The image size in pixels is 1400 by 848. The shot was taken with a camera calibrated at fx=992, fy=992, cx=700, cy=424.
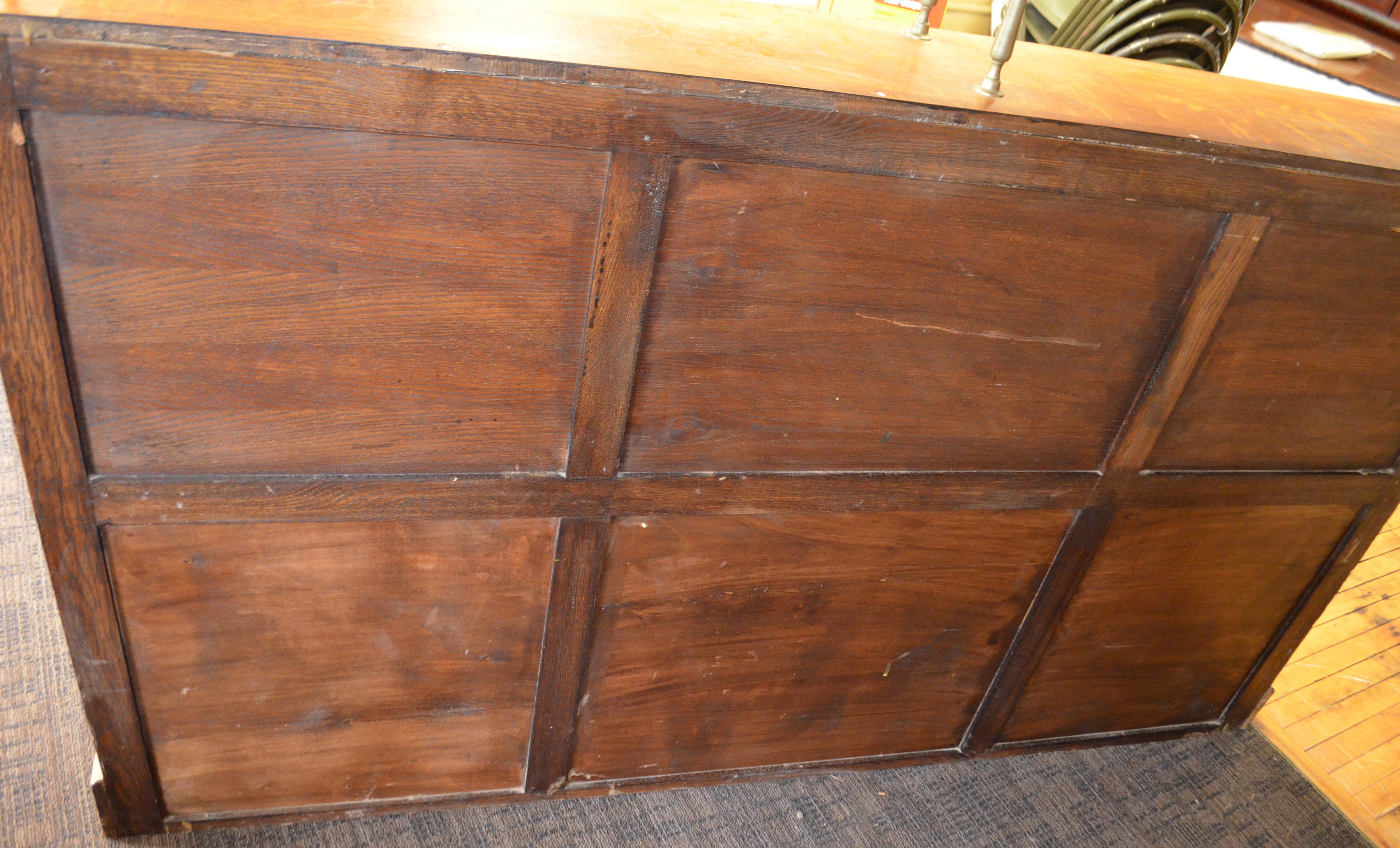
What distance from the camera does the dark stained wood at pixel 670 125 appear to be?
36.6 inches

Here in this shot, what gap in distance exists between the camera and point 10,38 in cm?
88

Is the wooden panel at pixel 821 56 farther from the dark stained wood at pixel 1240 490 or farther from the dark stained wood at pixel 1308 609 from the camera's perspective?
the dark stained wood at pixel 1308 609

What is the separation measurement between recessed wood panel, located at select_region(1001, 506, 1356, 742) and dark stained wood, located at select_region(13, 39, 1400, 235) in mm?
550

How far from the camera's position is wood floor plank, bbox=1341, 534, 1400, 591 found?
2477 millimetres

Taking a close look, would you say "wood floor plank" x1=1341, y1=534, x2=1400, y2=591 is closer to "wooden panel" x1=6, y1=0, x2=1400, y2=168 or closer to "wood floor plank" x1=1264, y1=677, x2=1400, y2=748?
"wood floor plank" x1=1264, y1=677, x2=1400, y2=748

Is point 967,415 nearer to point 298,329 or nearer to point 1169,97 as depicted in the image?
point 1169,97

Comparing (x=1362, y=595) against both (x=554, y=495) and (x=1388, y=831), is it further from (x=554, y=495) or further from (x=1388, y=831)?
(x=554, y=495)

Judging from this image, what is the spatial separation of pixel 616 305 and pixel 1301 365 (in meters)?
1.06

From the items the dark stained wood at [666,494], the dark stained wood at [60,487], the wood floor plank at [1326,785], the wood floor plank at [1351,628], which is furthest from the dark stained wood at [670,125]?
the wood floor plank at [1351,628]

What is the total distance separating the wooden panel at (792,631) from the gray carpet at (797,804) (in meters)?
0.08

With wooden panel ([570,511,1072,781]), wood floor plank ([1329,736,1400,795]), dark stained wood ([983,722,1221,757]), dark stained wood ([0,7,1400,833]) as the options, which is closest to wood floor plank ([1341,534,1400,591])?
wood floor plank ([1329,736,1400,795])

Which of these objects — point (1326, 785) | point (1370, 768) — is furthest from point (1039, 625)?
point (1370, 768)

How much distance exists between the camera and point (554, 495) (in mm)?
1289

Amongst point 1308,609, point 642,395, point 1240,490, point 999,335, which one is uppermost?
point 999,335
